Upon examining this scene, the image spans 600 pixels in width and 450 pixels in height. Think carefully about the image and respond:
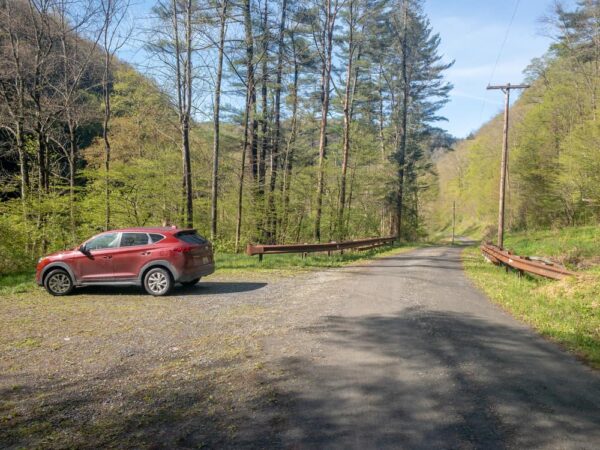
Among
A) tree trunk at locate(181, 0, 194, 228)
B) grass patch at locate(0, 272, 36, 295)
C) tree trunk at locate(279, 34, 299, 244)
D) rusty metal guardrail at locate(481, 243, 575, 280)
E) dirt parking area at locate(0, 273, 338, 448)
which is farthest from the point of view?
tree trunk at locate(279, 34, 299, 244)

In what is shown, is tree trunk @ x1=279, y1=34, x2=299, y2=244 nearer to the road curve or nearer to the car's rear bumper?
the car's rear bumper

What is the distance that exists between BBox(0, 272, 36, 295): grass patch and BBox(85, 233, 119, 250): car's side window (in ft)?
8.04

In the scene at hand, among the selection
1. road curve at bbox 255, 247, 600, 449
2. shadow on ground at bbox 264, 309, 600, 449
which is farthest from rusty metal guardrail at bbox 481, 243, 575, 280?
shadow on ground at bbox 264, 309, 600, 449

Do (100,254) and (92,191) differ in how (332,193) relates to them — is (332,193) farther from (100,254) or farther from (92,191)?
(100,254)

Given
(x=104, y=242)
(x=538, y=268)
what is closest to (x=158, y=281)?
(x=104, y=242)

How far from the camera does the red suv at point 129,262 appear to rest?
357 inches

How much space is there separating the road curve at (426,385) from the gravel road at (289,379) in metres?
0.02

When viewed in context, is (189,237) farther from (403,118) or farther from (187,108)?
(403,118)

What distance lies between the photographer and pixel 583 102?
29.7 meters

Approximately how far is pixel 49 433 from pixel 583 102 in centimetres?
3668

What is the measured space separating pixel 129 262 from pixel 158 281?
0.81m

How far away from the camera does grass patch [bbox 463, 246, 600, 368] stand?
19.0 ft

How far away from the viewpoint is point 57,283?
9.39 m

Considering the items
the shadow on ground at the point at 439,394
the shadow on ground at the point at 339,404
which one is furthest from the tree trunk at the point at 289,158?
the shadow on ground at the point at 339,404
